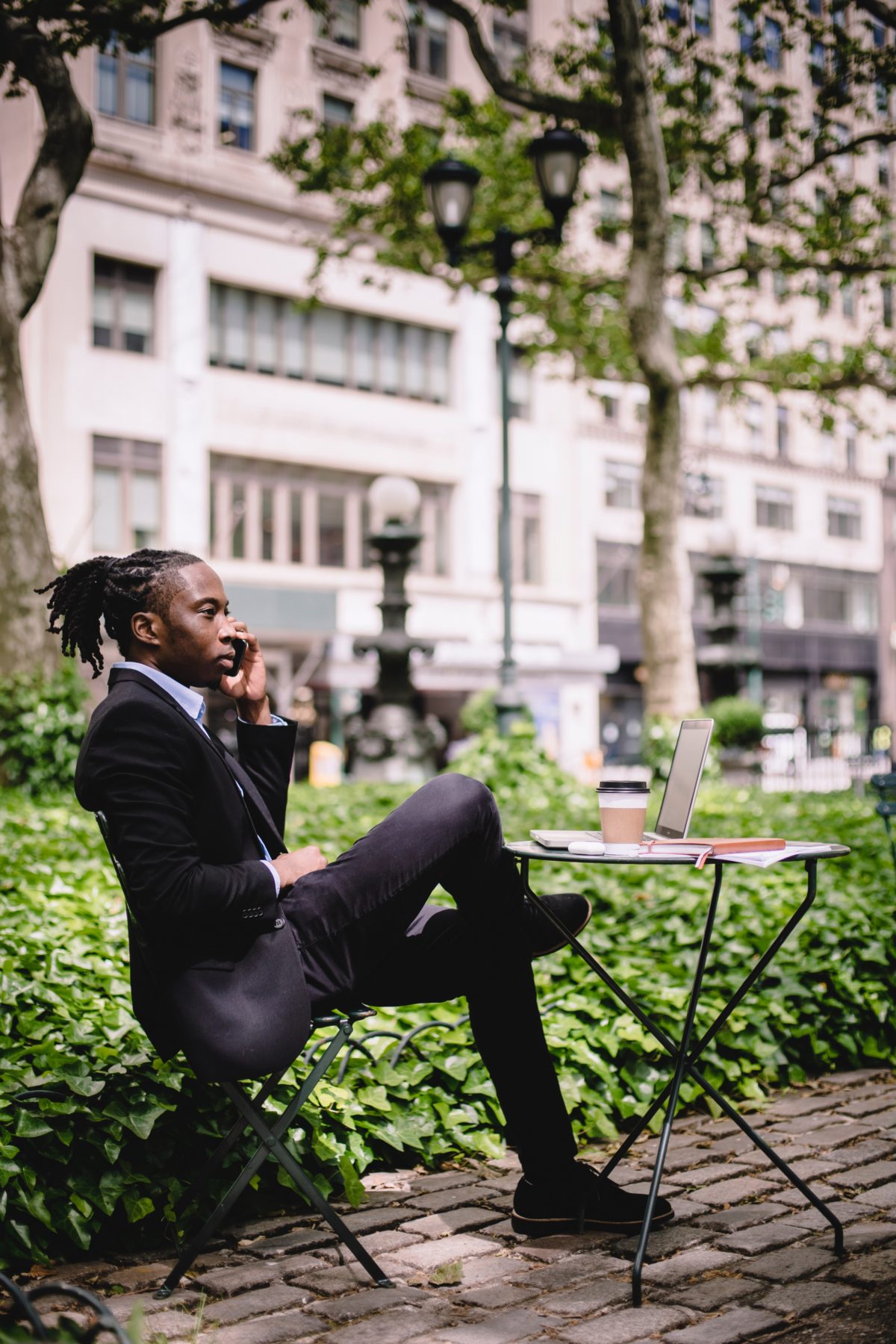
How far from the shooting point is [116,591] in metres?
3.34

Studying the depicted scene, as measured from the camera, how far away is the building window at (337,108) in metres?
34.1

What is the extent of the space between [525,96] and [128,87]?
20709 mm

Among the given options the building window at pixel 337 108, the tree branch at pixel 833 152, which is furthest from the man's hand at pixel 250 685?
the building window at pixel 337 108

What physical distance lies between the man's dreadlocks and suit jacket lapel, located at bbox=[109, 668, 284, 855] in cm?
16

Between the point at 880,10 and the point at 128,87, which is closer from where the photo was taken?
the point at 880,10

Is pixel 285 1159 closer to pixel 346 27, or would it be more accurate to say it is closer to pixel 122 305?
pixel 122 305

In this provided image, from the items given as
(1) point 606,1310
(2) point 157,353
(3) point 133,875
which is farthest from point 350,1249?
(2) point 157,353

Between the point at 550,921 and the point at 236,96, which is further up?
the point at 236,96

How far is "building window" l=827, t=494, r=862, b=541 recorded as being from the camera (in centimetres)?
4981

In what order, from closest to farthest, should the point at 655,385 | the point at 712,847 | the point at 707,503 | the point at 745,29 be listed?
1. the point at 712,847
2. the point at 745,29
3. the point at 655,385
4. the point at 707,503

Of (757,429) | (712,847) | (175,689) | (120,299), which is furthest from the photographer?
(757,429)

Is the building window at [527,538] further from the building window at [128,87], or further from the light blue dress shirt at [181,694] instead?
the light blue dress shirt at [181,694]

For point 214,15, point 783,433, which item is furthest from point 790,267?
point 783,433

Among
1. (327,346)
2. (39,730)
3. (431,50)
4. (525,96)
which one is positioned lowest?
(39,730)
